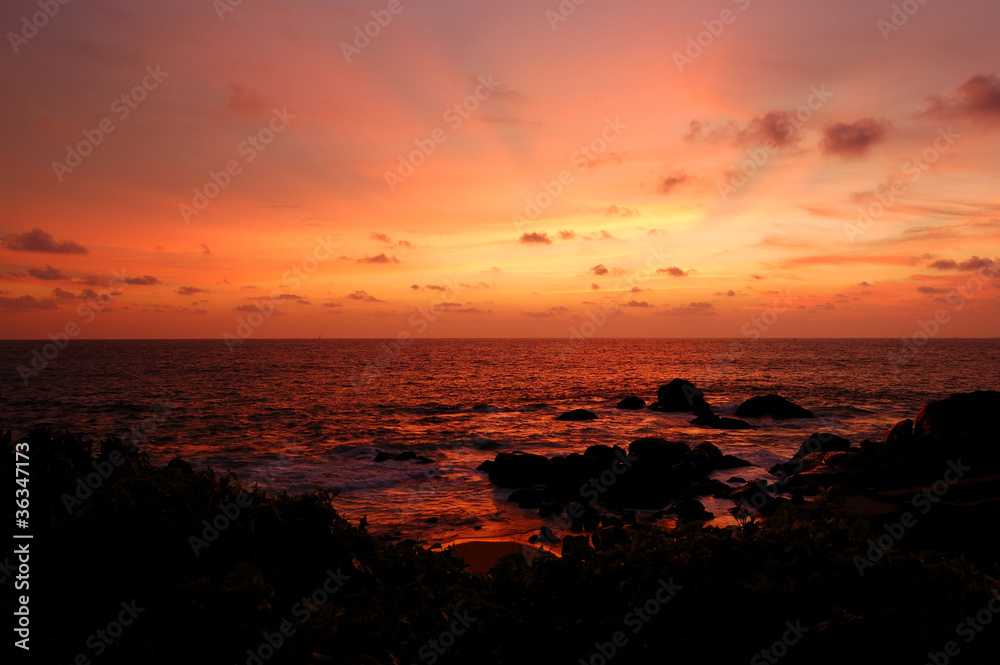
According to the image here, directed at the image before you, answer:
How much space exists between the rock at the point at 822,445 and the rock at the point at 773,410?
12.7 m

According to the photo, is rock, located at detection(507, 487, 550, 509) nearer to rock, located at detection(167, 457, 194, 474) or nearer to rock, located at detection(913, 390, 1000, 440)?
rock, located at detection(167, 457, 194, 474)

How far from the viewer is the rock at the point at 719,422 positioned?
39438 millimetres

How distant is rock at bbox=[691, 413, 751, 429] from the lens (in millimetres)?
39438

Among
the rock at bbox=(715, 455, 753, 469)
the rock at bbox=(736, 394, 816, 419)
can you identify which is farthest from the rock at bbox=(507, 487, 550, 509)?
the rock at bbox=(736, 394, 816, 419)

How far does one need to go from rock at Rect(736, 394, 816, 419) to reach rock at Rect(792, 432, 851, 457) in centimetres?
1265

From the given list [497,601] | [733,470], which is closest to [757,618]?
[497,601]

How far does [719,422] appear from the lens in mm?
40125

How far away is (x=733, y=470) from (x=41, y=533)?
26875 millimetres

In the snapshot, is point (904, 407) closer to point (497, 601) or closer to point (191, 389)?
point (497, 601)

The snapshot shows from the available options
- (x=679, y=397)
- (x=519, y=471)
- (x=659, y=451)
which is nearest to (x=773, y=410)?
(x=679, y=397)

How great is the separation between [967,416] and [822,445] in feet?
23.0

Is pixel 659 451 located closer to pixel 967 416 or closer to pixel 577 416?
pixel 967 416

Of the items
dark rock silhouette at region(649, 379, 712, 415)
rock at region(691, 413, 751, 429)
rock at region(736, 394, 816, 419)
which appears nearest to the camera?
rock at region(691, 413, 751, 429)

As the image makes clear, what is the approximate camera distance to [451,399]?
2319 inches
